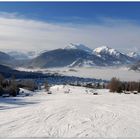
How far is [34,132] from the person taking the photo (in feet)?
64.6

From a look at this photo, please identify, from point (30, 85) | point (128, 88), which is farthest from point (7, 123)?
point (30, 85)

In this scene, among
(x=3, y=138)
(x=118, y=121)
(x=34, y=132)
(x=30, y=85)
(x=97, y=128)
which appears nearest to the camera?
(x=3, y=138)

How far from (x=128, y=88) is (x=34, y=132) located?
92065mm

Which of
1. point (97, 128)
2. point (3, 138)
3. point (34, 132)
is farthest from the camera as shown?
point (97, 128)

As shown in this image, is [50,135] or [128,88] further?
[128,88]

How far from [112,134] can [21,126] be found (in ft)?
19.9

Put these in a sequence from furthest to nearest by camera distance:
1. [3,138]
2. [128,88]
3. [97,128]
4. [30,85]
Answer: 1. [30,85]
2. [128,88]
3. [97,128]
4. [3,138]

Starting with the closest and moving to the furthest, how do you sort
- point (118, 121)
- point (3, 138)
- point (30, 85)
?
point (3, 138)
point (118, 121)
point (30, 85)

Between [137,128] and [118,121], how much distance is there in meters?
3.54

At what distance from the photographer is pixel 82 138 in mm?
18266

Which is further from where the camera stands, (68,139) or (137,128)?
(137,128)

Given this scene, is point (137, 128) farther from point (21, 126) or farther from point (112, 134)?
point (21, 126)

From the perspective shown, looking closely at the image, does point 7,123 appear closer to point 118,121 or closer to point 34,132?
point 34,132

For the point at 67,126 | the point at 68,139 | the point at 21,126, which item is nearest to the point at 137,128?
the point at 67,126
